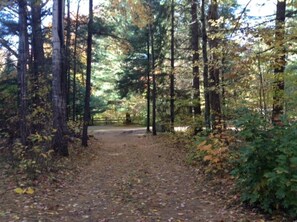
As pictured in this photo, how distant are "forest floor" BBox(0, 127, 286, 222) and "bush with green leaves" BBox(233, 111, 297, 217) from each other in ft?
1.16

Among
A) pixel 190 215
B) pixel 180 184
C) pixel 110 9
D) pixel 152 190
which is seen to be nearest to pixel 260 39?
pixel 180 184

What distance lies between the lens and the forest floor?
532 centimetres

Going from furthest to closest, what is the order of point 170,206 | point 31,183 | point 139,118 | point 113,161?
point 139,118 < point 113,161 < point 31,183 < point 170,206

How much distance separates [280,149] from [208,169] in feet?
11.5

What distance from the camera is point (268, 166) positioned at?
16.8 ft

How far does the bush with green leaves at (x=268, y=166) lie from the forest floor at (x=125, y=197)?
0.35 meters

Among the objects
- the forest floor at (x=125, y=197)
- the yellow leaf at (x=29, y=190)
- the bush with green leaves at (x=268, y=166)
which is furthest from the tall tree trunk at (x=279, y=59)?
the yellow leaf at (x=29, y=190)

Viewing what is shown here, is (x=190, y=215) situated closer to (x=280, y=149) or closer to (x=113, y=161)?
(x=280, y=149)

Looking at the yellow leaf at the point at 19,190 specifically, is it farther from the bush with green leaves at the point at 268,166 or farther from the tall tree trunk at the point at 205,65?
the tall tree trunk at the point at 205,65

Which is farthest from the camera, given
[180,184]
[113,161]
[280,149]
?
[113,161]

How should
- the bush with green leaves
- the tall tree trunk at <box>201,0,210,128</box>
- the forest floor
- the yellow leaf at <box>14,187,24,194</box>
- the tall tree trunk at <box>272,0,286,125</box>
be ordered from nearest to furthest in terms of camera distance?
1. the bush with green leaves
2. the forest floor
3. the yellow leaf at <box>14,187,24,194</box>
4. the tall tree trunk at <box>272,0,286,125</box>
5. the tall tree trunk at <box>201,0,210,128</box>

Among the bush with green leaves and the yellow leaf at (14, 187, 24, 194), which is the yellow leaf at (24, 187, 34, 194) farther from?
the bush with green leaves

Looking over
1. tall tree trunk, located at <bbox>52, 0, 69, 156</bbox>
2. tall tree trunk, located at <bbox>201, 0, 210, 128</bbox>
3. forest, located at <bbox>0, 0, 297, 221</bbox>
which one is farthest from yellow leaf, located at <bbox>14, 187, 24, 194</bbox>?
tall tree trunk, located at <bbox>201, 0, 210, 128</bbox>

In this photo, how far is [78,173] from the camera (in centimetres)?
922
